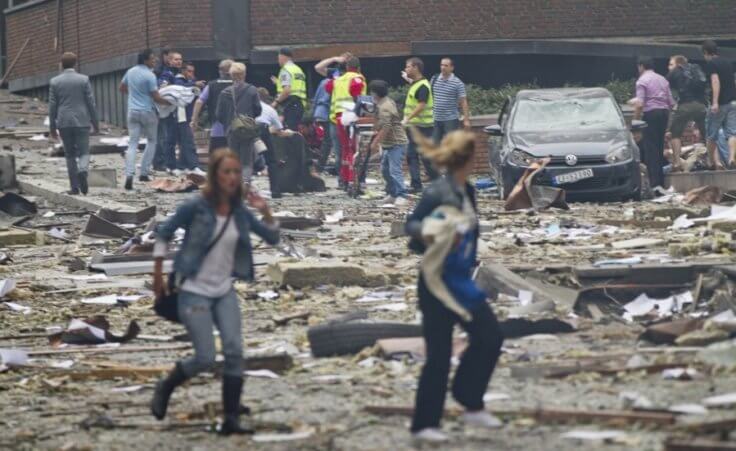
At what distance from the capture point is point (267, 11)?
107 feet

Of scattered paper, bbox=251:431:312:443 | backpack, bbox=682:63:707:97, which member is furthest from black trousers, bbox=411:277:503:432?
backpack, bbox=682:63:707:97

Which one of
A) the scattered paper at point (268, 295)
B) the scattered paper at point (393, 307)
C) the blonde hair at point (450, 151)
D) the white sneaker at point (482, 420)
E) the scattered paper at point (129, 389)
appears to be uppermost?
the blonde hair at point (450, 151)

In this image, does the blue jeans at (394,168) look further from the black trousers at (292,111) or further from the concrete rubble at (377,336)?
the black trousers at (292,111)

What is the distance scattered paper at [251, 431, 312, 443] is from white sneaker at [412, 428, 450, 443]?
0.68 meters

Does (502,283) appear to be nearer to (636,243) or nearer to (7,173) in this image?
(636,243)

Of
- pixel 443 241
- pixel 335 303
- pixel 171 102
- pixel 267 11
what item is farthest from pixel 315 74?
pixel 443 241

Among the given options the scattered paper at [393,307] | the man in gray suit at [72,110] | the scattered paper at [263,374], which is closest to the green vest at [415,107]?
the man in gray suit at [72,110]

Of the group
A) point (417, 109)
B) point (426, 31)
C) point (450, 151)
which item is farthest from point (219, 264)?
point (426, 31)

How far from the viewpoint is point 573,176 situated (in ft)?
74.0

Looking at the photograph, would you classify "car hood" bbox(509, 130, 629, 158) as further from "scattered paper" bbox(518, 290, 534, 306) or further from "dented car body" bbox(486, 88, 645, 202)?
"scattered paper" bbox(518, 290, 534, 306)

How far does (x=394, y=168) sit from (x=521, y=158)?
163 cm

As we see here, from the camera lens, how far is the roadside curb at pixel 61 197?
2224cm

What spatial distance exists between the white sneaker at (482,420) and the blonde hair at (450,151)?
3.90 feet

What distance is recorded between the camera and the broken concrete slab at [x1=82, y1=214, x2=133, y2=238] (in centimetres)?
1958
